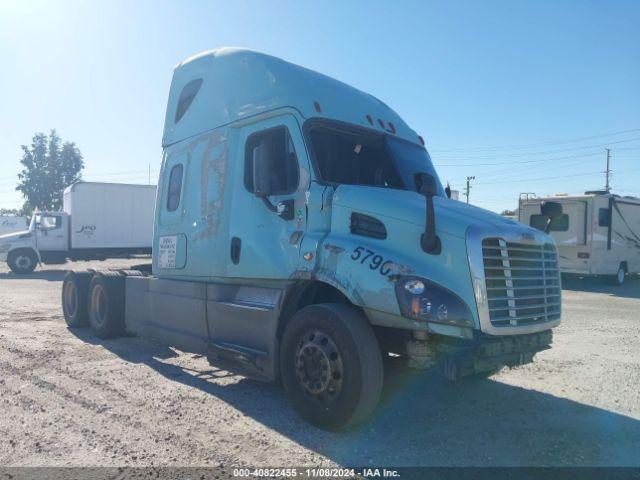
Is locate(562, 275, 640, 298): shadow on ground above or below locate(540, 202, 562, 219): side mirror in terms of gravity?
below

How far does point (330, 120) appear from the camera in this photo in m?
5.33

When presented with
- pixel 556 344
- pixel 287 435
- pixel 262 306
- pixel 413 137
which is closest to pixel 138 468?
pixel 287 435

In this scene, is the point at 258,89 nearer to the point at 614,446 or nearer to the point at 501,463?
the point at 501,463

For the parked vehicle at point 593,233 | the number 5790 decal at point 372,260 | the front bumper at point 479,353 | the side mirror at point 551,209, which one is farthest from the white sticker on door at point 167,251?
the parked vehicle at point 593,233

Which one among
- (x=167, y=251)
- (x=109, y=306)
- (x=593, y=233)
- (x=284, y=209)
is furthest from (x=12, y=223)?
(x=284, y=209)

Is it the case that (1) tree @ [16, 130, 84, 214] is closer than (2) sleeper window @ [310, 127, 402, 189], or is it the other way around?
(2) sleeper window @ [310, 127, 402, 189]

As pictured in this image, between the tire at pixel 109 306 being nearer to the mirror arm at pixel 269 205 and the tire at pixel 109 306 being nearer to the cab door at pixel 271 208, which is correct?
the cab door at pixel 271 208

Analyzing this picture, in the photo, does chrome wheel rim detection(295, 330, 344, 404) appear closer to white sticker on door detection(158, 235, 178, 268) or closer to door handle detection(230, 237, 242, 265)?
door handle detection(230, 237, 242, 265)

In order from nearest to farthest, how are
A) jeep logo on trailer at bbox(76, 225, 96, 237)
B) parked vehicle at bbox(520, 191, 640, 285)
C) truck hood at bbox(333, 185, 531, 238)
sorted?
truck hood at bbox(333, 185, 531, 238) < parked vehicle at bbox(520, 191, 640, 285) < jeep logo on trailer at bbox(76, 225, 96, 237)

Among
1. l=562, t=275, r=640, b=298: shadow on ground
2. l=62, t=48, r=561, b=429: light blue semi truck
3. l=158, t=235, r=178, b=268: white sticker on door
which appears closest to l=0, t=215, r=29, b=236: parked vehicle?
l=562, t=275, r=640, b=298: shadow on ground

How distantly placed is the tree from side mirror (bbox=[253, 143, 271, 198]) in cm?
5518

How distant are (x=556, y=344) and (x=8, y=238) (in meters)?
22.4

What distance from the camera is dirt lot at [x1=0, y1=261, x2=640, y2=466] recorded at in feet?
13.4

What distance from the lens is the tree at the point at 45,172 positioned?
54.0m
